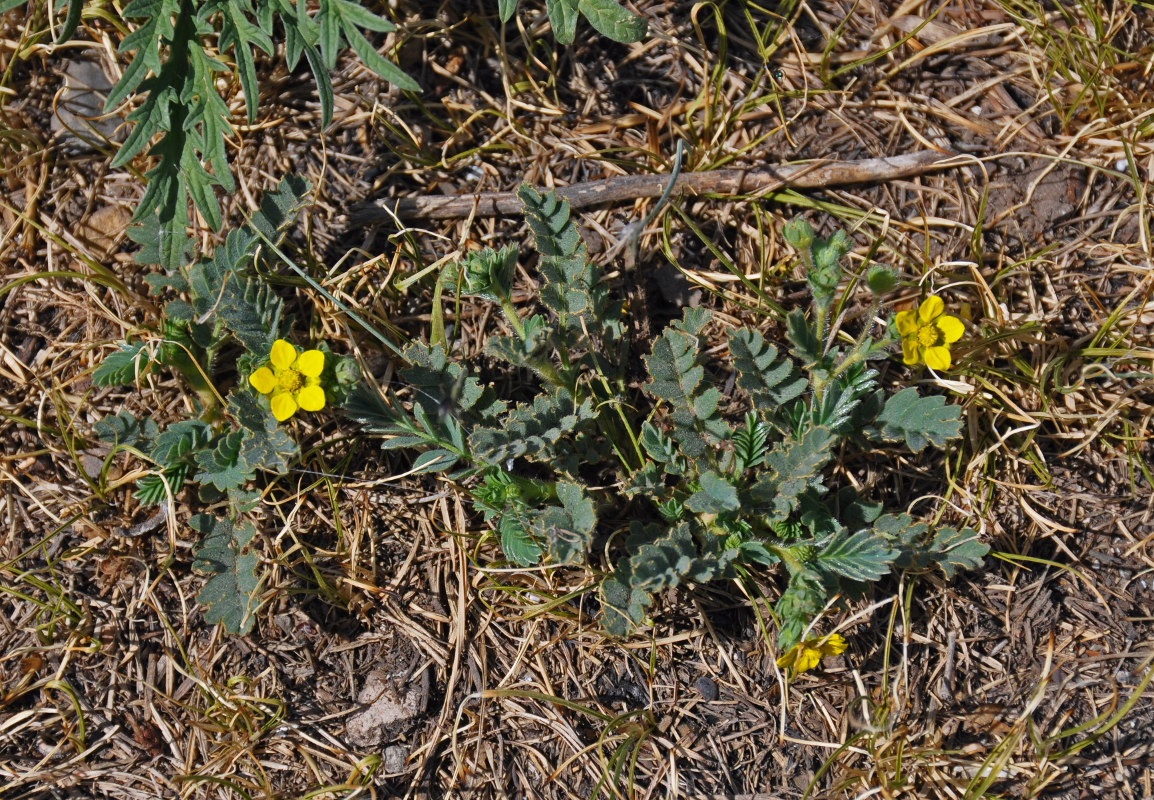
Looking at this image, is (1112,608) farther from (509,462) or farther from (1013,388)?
(509,462)

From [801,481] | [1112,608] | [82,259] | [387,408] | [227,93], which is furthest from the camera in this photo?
[227,93]

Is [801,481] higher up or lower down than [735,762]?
higher up

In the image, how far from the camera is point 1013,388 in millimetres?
2965

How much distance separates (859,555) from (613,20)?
173 cm

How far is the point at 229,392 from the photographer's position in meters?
2.75

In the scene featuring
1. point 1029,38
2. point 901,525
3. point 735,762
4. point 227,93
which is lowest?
point 735,762

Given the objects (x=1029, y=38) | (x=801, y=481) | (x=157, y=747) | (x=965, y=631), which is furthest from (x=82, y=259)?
(x=1029, y=38)

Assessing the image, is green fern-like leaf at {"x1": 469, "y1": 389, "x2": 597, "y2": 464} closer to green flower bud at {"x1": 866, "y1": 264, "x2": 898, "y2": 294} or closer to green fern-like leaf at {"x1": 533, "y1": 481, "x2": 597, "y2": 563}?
green fern-like leaf at {"x1": 533, "y1": 481, "x2": 597, "y2": 563}

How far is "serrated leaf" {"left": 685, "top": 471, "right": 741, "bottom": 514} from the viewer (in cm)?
244

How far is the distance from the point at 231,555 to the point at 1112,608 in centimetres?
282

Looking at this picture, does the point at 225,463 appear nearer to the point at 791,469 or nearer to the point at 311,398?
the point at 311,398

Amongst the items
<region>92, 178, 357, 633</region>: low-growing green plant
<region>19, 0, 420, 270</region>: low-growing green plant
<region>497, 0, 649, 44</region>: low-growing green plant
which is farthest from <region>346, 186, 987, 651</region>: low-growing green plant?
<region>19, 0, 420, 270</region>: low-growing green plant

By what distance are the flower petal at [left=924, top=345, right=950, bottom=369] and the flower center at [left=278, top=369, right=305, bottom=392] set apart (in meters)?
1.80

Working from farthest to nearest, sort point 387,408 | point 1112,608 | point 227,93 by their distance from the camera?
point 227,93 → point 1112,608 → point 387,408
